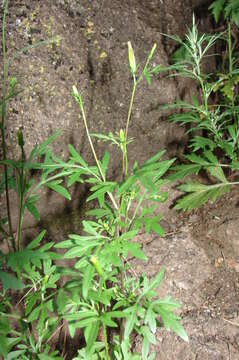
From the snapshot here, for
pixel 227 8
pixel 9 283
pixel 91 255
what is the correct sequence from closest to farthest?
pixel 9 283
pixel 91 255
pixel 227 8

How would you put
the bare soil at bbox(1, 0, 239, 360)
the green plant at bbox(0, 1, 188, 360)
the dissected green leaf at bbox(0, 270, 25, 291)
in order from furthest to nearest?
the bare soil at bbox(1, 0, 239, 360)
the green plant at bbox(0, 1, 188, 360)
the dissected green leaf at bbox(0, 270, 25, 291)

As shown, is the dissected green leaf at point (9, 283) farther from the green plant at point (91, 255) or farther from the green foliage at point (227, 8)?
the green foliage at point (227, 8)

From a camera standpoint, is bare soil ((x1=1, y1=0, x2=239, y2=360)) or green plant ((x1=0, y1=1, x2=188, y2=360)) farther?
bare soil ((x1=1, y1=0, x2=239, y2=360))

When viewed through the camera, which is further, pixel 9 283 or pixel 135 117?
pixel 135 117

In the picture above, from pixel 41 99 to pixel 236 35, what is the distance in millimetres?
1670

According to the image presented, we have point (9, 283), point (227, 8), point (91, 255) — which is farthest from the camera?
point (227, 8)

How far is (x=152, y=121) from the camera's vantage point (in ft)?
8.14

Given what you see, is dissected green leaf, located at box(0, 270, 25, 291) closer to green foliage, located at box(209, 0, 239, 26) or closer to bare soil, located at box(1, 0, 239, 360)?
bare soil, located at box(1, 0, 239, 360)

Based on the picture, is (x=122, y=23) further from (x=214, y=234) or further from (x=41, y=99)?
(x=214, y=234)

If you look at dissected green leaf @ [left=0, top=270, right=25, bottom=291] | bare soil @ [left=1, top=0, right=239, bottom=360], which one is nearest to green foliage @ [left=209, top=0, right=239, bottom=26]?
bare soil @ [left=1, top=0, right=239, bottom=360]

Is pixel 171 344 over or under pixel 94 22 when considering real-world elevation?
under

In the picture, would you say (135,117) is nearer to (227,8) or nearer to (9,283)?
(227,8)

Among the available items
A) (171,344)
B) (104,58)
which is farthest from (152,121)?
(171,344)

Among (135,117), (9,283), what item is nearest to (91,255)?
(9,283)
